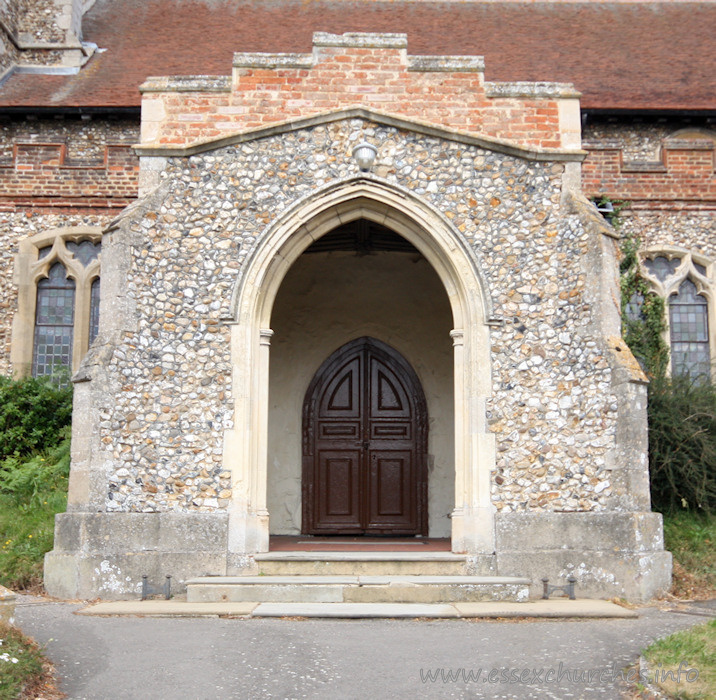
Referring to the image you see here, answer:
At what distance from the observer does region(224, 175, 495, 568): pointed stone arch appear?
8.59 meters

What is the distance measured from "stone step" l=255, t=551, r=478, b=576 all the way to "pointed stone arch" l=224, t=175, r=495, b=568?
209 millimetres

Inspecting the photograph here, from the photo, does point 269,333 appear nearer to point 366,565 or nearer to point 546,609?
point 366,565

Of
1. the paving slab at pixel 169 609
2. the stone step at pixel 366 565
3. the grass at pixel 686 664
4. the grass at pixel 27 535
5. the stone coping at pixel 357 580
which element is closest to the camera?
the grass at pixel 686 664

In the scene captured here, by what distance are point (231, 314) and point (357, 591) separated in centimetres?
313

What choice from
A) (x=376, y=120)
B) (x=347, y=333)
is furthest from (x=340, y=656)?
(x=347, y=333)

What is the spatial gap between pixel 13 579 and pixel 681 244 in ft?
35.0

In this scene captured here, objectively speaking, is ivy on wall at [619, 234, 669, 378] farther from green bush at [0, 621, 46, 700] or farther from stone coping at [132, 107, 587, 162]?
green bush at [0, 621, 46, 700]

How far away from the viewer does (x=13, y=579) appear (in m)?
8.46

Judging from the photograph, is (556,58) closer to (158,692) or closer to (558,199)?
(558,199)

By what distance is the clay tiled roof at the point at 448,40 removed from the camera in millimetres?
14039

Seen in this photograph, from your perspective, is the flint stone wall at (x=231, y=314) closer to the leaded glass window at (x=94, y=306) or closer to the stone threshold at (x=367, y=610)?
the stone threshold at (x=367, y=610)

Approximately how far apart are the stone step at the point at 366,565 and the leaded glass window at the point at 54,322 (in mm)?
6493

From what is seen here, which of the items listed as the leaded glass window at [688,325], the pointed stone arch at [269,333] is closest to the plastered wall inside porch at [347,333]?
the pointed stone arch at [269,333]

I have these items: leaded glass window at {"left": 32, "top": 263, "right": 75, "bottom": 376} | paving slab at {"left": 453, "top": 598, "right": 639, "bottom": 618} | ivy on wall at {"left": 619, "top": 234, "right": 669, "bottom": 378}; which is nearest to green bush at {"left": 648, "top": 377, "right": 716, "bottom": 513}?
ivy on wall at {"left": 619, "top": 234, "right": 669, "bottom": 378}
